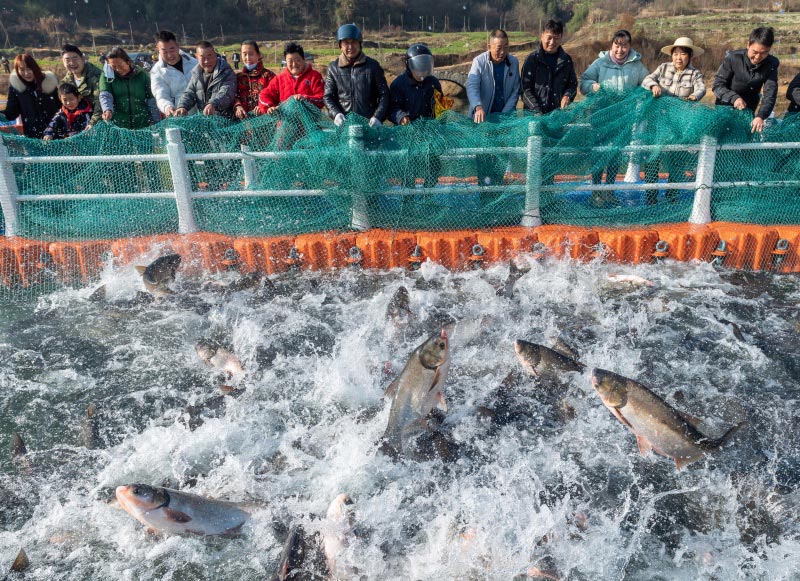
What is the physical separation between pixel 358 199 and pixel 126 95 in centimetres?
349

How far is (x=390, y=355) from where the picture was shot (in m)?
6.06

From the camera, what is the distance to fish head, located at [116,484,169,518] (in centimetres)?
384

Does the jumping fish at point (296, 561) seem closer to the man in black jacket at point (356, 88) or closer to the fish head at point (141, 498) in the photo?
the fish head at point (141, 498)

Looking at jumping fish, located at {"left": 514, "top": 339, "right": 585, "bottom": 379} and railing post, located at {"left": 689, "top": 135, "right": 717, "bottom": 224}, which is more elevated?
railing post, located at {"left": 689, "top": 135, "right": 717, "bottom": 224}

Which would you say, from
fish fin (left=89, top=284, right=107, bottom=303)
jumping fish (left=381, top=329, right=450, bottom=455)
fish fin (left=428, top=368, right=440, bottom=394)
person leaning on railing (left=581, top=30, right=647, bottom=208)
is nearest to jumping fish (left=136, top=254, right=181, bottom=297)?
fish fin (left=89, top=284, right=107, bottom=303)

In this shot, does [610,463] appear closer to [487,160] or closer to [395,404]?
[395,404]

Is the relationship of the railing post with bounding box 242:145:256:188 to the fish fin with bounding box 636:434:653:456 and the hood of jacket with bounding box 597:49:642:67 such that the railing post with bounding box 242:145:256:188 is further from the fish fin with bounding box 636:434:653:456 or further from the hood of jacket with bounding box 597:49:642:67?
the fish fin with bounding box 636:434:653:456

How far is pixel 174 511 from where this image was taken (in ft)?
12.7

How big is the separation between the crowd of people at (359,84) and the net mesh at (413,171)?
0.91ft

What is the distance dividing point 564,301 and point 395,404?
123 inches

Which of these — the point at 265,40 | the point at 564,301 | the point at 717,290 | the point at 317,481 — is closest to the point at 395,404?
the point at 317,481

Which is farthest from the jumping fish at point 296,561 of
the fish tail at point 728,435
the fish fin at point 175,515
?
the fish tail at point 728,435

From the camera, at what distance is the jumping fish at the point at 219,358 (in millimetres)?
5812

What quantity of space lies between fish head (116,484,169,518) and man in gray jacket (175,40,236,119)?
5.38m
